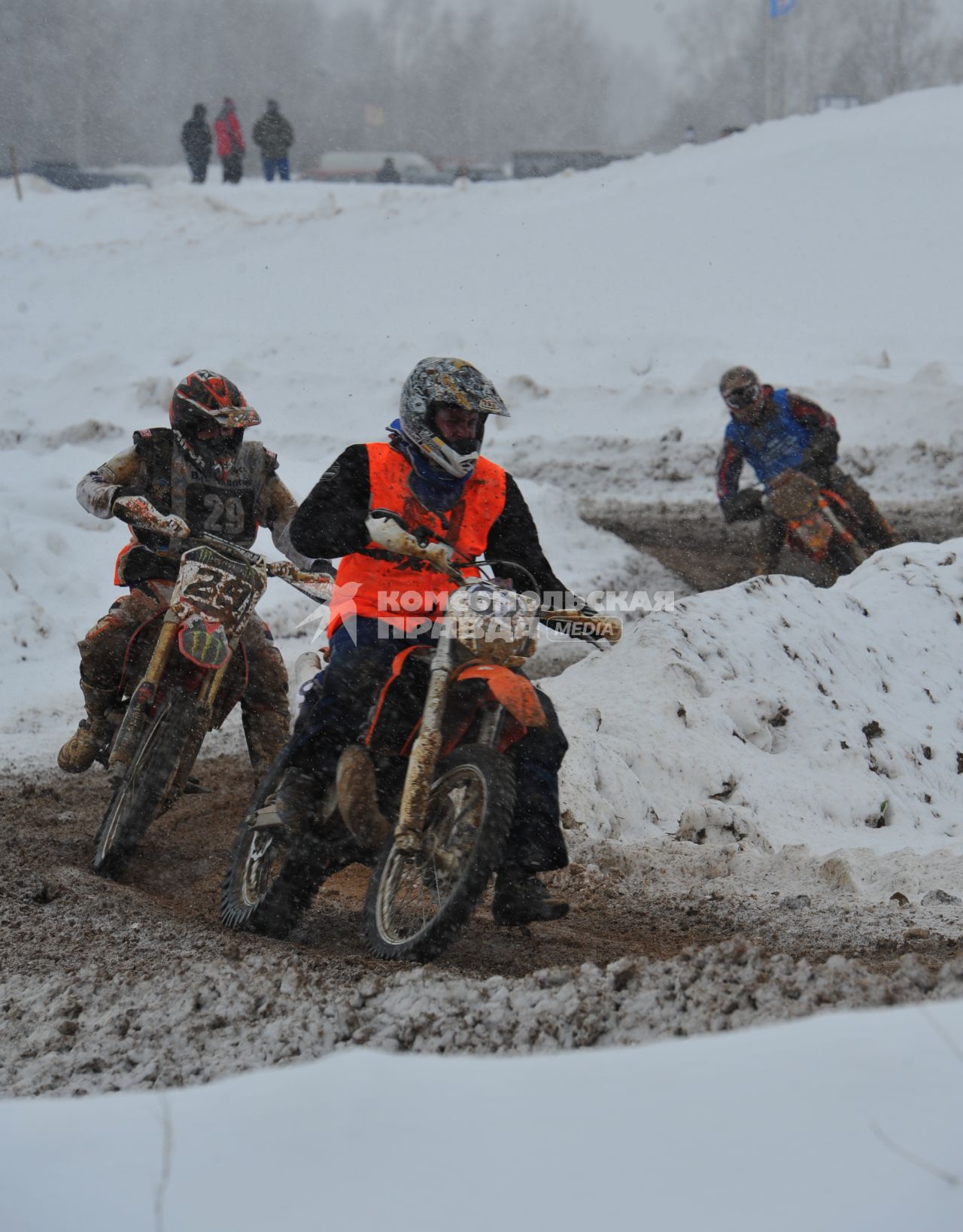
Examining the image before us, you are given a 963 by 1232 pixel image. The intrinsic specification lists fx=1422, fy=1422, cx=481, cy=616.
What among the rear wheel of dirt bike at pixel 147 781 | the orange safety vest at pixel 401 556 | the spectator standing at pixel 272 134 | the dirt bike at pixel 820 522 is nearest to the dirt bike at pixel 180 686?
the rear wheel of dirt bike at pixel 147 781

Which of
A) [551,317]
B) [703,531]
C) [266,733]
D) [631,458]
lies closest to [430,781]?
[266,733]

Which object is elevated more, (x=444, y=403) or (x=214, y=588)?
(x=444, y=403)

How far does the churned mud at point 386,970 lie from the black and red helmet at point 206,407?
1880 millimetres

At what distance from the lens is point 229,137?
32.1 m

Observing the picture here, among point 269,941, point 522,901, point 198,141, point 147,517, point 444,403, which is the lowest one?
point 269,941

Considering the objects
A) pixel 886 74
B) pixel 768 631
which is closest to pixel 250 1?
pixel 886 74

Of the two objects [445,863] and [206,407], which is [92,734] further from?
[445,863]

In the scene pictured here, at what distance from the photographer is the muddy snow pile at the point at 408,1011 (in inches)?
129

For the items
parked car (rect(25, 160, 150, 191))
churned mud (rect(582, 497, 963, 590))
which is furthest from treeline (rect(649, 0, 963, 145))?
churned mud (rect(582, 497, 963, 590))

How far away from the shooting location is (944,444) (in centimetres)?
1622

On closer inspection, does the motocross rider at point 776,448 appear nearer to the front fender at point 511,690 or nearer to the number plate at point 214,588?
the number plate at point 214,588

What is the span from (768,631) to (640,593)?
4696mm

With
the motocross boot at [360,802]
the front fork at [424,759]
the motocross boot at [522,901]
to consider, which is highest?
the front fork at [424,759]

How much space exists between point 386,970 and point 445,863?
14.0 inches
